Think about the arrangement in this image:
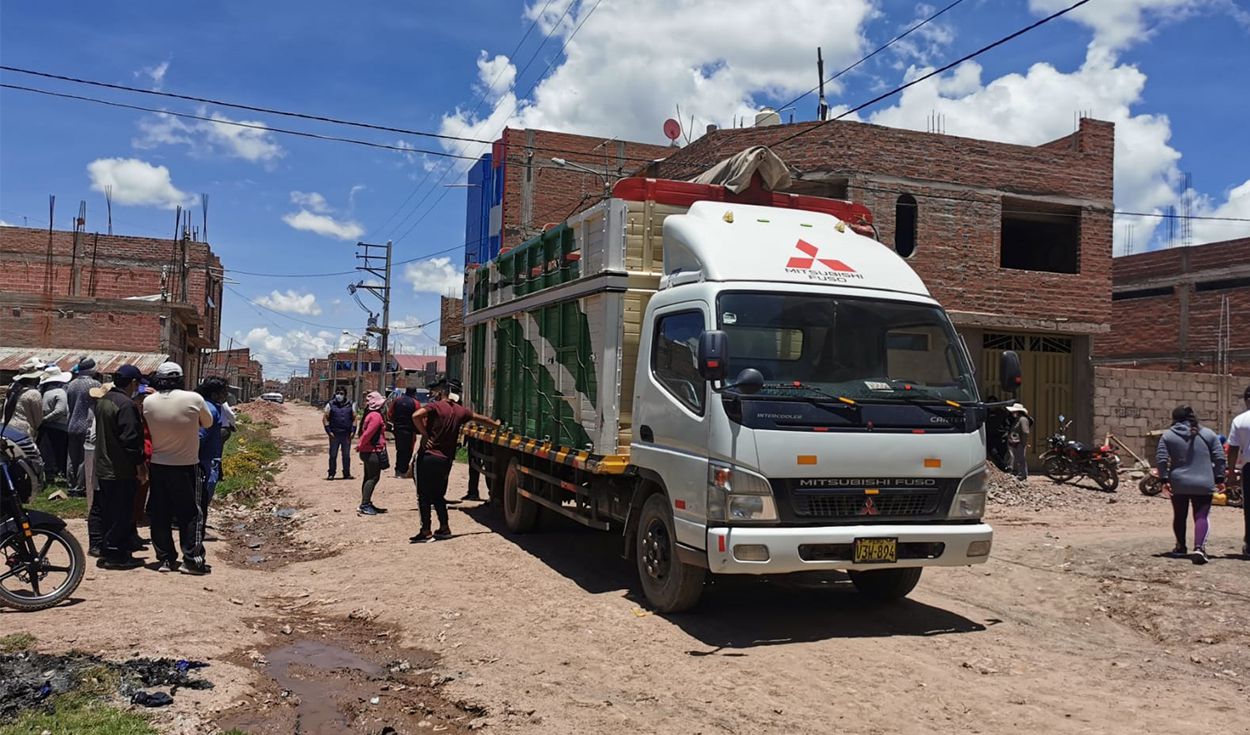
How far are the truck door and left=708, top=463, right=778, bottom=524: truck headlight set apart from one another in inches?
7.2

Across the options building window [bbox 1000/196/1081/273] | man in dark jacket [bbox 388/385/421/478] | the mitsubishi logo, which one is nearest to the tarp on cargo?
the mitsubishi logo

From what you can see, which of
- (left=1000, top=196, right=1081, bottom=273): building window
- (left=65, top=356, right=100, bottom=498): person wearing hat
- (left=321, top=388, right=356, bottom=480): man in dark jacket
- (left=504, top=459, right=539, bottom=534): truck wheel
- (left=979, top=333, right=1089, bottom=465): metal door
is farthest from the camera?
(left=1000, top=196, right=1081, bottom=273): building window

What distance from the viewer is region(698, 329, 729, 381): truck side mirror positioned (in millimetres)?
6020

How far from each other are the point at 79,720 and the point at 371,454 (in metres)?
8.92

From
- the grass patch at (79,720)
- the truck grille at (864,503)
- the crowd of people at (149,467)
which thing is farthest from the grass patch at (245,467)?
the truck grille at (864,503)

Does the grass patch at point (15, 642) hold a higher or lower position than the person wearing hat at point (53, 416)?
lower

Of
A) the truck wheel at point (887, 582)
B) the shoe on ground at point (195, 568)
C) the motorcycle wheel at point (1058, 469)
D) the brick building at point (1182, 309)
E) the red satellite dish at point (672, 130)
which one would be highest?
the red satellite dish at point (672, 130)

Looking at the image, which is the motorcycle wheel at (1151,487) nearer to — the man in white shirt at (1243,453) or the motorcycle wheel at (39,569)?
the man in white shirt at (1243,453)

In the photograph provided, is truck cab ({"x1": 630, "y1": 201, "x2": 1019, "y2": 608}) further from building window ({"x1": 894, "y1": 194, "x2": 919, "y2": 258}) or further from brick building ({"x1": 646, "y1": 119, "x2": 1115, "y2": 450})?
building window ({"x1": 894, "y1": 194, "x2": 919, "y2": 258})

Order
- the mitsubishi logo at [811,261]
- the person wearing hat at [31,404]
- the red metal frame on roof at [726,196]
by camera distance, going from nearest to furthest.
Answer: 1. the mitsubishi logo at [811,261]
2. the red metal frame on roof at [726,196]
3. the person wearing hat at [31,404]

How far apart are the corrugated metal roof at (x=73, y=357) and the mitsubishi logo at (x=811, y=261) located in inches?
1029

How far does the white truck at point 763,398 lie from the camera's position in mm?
6109

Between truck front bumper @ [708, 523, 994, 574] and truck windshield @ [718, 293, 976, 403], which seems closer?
truck front bumper @ [708, 523, 994, 574]

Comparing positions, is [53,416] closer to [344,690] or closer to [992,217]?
[344,690]
